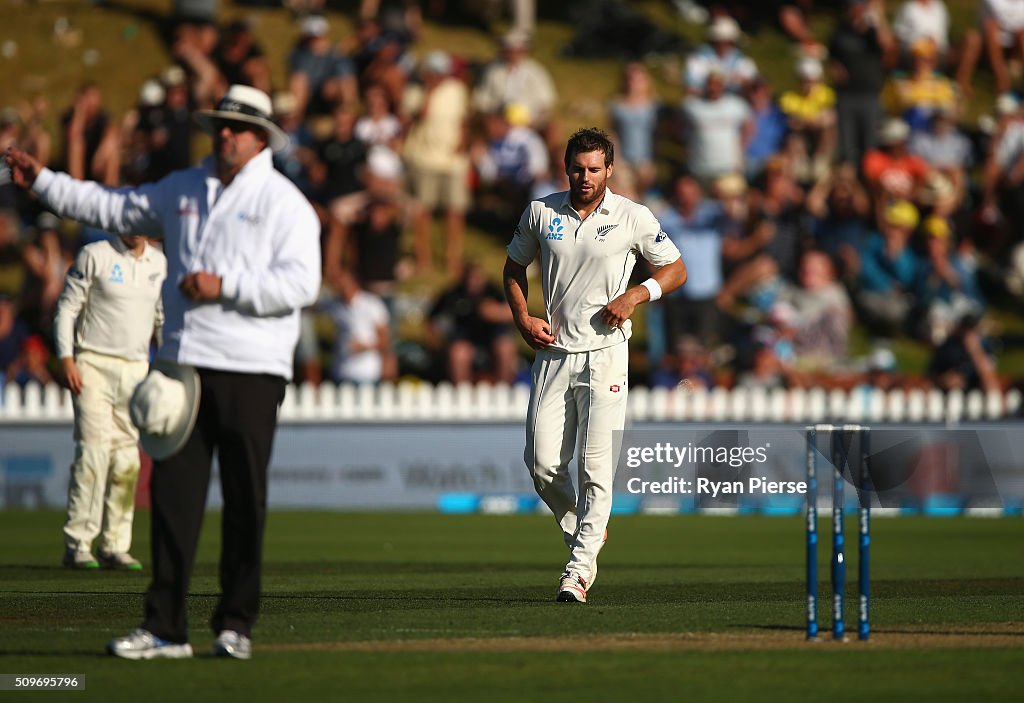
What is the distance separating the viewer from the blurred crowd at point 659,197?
22.0 metres

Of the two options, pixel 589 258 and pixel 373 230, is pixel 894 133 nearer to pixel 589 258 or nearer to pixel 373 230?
pixel 373 230

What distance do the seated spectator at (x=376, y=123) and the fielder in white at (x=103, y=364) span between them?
10.9 m

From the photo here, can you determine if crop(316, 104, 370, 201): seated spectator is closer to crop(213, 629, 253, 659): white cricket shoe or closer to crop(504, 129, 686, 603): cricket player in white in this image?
crop(504, 129, 686, 603): cricket player in white

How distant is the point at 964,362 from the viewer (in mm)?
21812

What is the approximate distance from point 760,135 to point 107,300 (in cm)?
1410

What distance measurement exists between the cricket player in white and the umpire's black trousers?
8.73 ft

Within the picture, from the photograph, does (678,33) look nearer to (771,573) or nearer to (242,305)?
(771,573)

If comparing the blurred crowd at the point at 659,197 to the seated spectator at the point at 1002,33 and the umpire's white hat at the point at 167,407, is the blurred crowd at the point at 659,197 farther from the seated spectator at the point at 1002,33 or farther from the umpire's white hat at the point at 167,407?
the umpire's white hat at the point at 167,407

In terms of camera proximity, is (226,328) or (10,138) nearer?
(226,328)

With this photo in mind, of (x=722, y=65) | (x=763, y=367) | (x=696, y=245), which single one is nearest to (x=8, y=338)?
(x=696, y=245)

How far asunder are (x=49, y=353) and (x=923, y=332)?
11.4 m

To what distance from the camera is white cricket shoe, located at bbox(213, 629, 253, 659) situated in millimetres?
7359

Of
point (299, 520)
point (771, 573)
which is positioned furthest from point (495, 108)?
point (771, 573)

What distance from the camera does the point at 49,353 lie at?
75.6 ft
